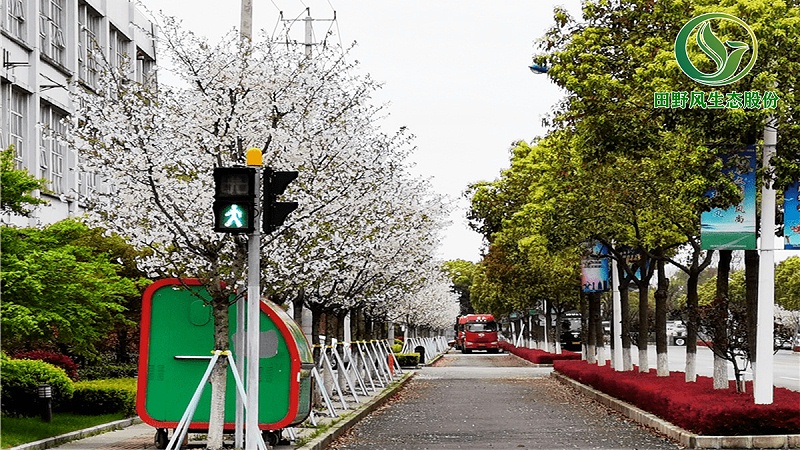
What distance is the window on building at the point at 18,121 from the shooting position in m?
33.5

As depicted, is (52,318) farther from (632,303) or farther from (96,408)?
(632,303)

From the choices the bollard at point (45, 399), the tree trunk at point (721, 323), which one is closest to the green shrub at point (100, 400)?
the bollard at point (45, 399)

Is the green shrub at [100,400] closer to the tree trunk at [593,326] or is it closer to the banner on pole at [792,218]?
the banner on pole at [792,218]

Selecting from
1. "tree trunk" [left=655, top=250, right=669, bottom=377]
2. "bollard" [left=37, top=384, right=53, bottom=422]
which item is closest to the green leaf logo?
"tree trunk" [left=655, top=250, right=669, bottom=377]

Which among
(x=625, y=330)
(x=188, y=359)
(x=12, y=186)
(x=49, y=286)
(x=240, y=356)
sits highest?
(x=12, y=186)

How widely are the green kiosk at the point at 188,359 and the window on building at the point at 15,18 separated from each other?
18.0m

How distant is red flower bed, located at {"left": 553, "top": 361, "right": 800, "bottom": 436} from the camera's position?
1791 cm

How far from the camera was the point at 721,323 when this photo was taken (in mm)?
Result: 21328

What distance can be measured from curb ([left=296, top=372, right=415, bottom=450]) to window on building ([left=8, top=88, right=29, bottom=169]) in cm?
1145

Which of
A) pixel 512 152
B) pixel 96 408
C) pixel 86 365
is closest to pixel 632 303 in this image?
pixel 512 152

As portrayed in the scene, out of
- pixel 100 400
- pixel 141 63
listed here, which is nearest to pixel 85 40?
pixel 141 63

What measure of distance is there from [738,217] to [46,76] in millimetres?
22196

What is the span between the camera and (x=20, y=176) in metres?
19.0

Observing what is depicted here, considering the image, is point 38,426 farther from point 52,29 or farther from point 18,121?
point 52,29
